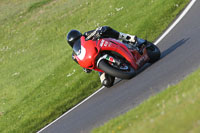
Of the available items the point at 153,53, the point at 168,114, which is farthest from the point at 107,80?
the point at 168,114

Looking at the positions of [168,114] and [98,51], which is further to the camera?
[98,51]

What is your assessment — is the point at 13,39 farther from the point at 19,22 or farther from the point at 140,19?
the point at 140,19

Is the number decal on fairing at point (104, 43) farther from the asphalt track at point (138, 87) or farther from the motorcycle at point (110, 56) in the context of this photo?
the asphalt track at point (138, 87)

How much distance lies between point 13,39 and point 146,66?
15.8 m

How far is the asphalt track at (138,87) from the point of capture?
9.21m

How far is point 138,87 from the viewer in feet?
32.7

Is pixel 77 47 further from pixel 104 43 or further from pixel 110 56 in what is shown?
pixel 110 56

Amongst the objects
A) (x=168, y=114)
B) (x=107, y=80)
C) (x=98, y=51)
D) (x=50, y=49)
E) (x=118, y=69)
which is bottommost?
(x=50, y=49)

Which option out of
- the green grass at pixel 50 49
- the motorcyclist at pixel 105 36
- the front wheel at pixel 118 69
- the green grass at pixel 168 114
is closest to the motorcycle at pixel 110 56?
the front wheel at pixel 118 69

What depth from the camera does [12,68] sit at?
20.6 metres

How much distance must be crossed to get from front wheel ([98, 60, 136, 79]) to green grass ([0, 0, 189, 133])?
6.76 ft

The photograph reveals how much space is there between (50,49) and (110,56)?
36.5 ft

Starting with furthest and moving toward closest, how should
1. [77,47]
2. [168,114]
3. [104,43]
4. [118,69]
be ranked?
[77,47]
[104,43]
[118,69]
[168,114]

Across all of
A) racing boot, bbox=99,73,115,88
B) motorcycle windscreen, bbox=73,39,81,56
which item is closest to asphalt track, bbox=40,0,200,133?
racing boot, bbox=99,73,115,88
